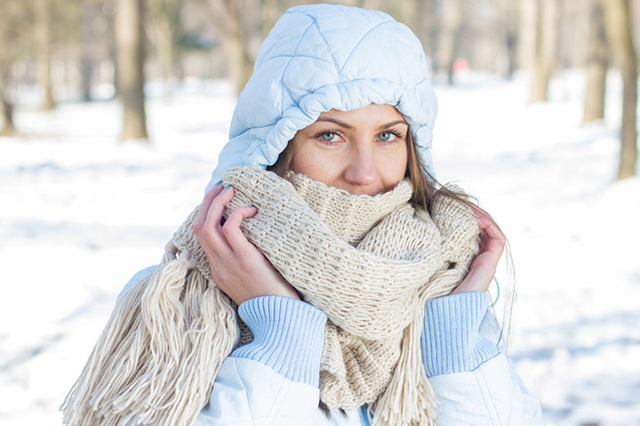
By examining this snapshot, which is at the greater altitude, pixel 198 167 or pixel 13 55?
pixel 13 55

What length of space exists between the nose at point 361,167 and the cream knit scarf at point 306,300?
0.04m

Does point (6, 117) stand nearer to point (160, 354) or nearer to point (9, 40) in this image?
point (9, 40)

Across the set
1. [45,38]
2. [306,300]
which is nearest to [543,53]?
[45,38]

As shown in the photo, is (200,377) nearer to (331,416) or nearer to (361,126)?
(331,416)

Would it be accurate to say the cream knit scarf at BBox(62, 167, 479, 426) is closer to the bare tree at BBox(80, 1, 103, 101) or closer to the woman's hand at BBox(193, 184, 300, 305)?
the woman's hand at BBox(193, 184, 300, 305)

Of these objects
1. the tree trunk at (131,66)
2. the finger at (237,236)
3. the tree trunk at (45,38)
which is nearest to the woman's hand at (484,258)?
the finger at (237,236)

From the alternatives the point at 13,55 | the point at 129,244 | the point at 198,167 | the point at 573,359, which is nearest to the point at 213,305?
the point at 573,359

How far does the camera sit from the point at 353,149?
1.52 m

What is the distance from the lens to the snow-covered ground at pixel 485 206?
10.7ft

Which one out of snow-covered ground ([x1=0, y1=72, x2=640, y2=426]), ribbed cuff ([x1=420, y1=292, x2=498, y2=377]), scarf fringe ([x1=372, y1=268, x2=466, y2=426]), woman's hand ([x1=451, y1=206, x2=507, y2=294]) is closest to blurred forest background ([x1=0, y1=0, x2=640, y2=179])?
snow-covered ground ([x1=0, y1=72, x2=640, y2=426])

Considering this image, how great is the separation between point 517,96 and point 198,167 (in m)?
14.0

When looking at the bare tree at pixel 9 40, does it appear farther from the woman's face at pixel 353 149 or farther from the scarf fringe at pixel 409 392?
the scarf fringe at pixel 409 392

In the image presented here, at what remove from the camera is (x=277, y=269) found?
4.74 ft

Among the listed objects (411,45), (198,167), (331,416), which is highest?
(411,45)
